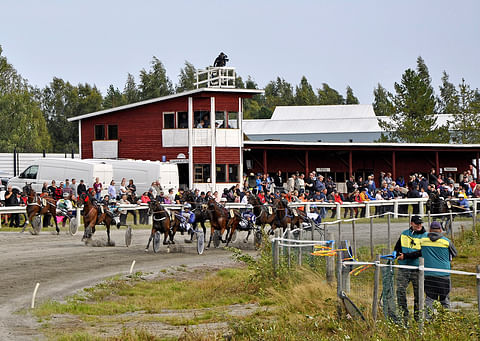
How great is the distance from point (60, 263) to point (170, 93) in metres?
80.4

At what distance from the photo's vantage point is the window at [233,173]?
43531mm

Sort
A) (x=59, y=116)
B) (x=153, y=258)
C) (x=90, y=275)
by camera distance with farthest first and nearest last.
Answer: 1. (x=59, y=116)
2. (x=153, y=258)
3. (x=90, y=275)

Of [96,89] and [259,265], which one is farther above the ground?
[96,89]

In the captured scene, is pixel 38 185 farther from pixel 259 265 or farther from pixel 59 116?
pixel 59 116

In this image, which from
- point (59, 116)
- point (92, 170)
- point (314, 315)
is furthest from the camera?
point (59, 116)

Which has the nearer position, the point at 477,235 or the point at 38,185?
the point at 477,235

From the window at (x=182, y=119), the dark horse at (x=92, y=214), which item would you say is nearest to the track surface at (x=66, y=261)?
the dark horse at (x=92, y=214)

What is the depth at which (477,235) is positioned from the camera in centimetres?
2625

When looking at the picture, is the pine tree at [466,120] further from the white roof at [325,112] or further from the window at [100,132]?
the window at [100,132]

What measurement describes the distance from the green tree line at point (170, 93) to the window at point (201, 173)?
3047 cm

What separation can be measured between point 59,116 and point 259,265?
83.5m

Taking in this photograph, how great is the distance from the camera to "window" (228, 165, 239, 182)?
43.5 m

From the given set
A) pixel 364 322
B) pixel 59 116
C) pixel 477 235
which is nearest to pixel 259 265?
pixel 364 322

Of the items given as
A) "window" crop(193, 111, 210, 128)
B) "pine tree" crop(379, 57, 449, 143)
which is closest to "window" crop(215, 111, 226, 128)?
"window" crop(193, 111, 210, 128)
